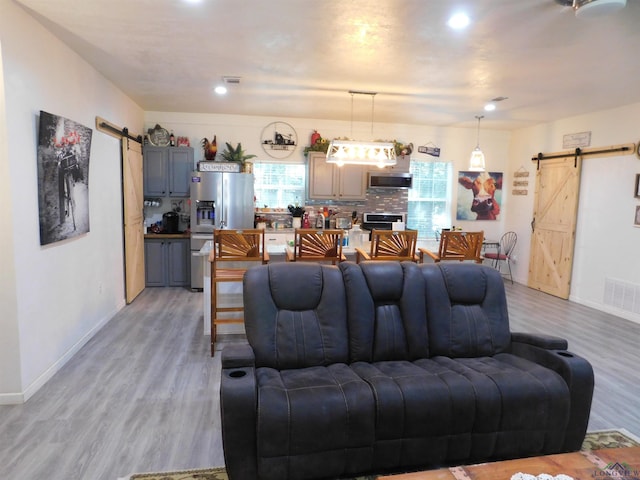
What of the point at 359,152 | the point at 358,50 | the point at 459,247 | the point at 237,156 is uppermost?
the point at 358,50

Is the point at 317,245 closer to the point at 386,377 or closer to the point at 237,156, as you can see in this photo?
the point at 386,377

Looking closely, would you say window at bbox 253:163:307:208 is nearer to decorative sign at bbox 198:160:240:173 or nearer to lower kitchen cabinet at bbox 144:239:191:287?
decorative sign at bbox 198:160:240:173

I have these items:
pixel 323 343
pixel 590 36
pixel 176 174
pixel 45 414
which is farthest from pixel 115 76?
pixel 590 36

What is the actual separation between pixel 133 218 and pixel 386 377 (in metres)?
4.41

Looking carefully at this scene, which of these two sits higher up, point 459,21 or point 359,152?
point 459,21

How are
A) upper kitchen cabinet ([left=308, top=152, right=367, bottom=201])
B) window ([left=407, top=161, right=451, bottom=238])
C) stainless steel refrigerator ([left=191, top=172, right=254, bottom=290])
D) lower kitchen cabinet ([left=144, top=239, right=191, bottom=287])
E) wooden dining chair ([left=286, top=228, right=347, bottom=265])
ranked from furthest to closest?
window ([left=407, top=161, right=451, bottom=238])
upper kitchen cabinet ([left=308, top=152, right=367, bottom=201])
lower kitchen cabinet ([left=144, top=239, right=191, bottom=287])
stainless steel refrigerator ([left=191, top=172, right=254, bottom=290])
wooden dining chair ([left=286, top=228, right=347, bottom=265])

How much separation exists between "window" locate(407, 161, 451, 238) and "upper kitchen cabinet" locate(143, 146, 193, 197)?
3.89 metres

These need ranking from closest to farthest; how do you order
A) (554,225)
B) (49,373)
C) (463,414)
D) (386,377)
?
(463,414) < (386,377) < (49,373) < (554,225)

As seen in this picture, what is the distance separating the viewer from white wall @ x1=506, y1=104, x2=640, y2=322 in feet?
16.5

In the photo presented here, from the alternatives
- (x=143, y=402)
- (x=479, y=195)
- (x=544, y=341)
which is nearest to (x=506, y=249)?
(x=479, y=195)

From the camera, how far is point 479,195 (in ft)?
23.9

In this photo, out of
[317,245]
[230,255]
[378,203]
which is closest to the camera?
[230,255]

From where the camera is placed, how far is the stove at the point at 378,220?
664cm

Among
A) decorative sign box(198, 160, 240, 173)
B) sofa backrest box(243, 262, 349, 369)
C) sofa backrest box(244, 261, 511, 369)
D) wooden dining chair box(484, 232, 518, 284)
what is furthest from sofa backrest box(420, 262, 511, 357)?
wooden dining chair box(484, 232, 518, 284)
